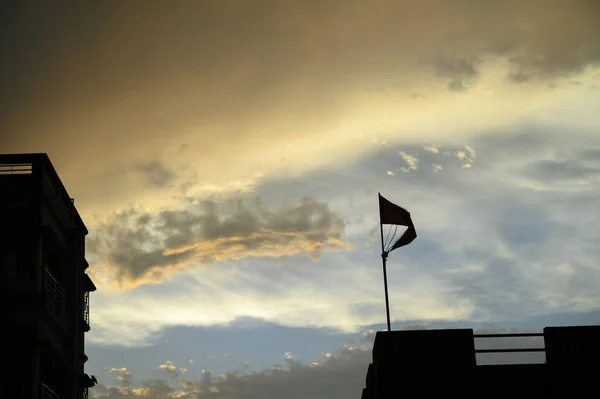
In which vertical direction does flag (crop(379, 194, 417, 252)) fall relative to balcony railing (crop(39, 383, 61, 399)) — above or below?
above

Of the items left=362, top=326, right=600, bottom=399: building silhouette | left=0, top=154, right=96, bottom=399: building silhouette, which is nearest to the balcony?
left=0, top=154, right=96, bottom=399: building silhouette

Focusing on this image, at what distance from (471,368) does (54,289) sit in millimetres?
25243

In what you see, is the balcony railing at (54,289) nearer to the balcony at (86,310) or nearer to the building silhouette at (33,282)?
the building silhouette at (33,282)

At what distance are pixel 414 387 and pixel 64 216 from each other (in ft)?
85.3

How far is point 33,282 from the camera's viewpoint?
41.4m

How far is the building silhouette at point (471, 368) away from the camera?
2905 centimetres

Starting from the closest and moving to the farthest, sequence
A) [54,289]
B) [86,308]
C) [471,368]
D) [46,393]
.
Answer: [471,368] < [46,393] < [54,289] < [86,308]

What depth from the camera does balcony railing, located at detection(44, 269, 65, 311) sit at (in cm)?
4466

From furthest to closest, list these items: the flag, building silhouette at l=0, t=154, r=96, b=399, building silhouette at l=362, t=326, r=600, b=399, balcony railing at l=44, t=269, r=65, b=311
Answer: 1. balcony railing at l=44, t=269, r=65, b=311
2. building silhouette at l=0, t=154, r=96, b=399
3. the flag
4. building silhouette at l=362, t=326, r=600, b=399

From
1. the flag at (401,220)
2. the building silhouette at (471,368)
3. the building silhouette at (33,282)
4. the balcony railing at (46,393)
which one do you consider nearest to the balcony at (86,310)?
the building silhouette at (33,282)

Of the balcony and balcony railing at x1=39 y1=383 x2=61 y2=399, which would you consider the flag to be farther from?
the balcony

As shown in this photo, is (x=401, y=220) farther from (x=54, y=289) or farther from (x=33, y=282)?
(x=54, y=289)

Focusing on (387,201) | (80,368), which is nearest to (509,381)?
(387,201)

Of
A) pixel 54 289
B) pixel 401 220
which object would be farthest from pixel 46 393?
pixel 401 220
